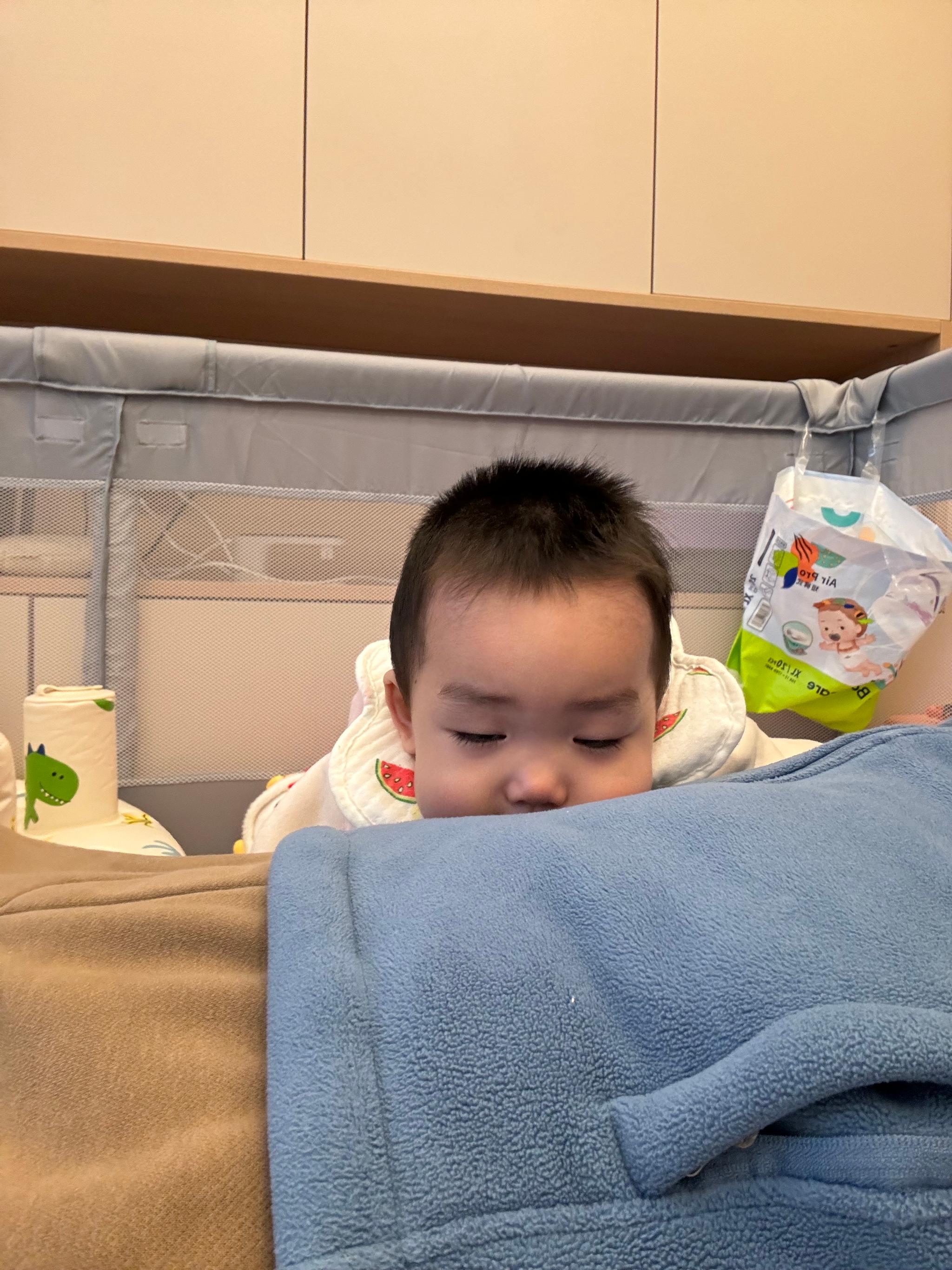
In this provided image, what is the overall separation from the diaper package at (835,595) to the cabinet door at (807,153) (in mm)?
529

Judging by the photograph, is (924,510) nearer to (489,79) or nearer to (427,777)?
(427,777)

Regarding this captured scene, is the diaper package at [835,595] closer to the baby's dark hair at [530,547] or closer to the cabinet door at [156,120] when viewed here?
the baby's dark hair at [530,547]

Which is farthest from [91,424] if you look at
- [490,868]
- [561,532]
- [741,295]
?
[741,295]

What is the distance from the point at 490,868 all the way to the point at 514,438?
894 millimetres

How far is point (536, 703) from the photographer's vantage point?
1.95ft

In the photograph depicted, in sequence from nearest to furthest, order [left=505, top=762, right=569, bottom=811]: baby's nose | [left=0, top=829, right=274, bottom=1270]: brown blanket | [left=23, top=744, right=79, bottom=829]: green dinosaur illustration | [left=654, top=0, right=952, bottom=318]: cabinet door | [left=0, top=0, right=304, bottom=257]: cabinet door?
[left=0, top=829, right=274, bottom=1270]: brown blanket < [left=505, top=762, right=569, bottom=811]: baby's nose < [left=23, top=744, right=79, bottom=829]: green dinosaur illustration < [left=0, top=0, right=304, bottom=257]: cabinet door < [left=654, top=0, right=952, bottom=318]: cabinet door

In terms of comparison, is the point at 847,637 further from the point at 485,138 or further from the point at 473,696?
the point at 485,138

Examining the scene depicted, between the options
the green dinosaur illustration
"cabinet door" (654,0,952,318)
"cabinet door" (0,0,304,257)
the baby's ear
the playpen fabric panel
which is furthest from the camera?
"cabinet door" (654,0,952,318)

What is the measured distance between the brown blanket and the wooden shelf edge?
1.17 m

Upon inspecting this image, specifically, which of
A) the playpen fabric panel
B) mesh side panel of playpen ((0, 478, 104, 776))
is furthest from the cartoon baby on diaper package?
mesh side panel of playpen ((0, 478, 104, 776))

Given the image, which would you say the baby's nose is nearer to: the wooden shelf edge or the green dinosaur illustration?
the green dinosaur illustration

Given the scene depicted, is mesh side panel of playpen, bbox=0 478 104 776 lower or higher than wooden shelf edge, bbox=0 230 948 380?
lower

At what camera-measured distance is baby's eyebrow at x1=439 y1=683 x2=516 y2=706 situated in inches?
23.6

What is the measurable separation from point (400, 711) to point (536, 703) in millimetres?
182
